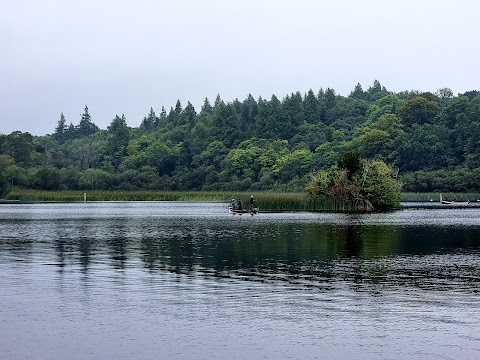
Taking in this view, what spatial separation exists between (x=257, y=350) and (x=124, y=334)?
11.3 ft

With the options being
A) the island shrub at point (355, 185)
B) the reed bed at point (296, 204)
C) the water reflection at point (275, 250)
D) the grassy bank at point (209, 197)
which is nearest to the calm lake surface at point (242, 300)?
the water reflection at point (275, 250)

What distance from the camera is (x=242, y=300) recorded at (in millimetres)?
20469

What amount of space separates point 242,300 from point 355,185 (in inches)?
2507

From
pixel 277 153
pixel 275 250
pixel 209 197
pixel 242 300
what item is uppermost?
pixel 277 153

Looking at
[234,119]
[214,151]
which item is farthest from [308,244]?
[234,119]

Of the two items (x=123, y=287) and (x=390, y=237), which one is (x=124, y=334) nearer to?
(x=123, y=287)

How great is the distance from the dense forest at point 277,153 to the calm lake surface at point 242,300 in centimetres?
10385

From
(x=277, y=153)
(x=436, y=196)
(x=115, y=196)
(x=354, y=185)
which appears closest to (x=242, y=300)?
(x=354, y=185)

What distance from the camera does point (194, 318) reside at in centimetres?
1806

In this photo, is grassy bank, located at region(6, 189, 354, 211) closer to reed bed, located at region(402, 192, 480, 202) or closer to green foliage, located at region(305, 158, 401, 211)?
green foliage, located at region(305, 158, 401, 211)

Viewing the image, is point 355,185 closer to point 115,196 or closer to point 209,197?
point 209,197

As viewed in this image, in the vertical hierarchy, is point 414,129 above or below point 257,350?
above

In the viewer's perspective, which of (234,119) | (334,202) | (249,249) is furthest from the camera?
(234,119)

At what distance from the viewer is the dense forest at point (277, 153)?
141375mm
